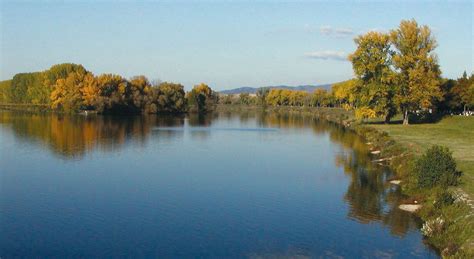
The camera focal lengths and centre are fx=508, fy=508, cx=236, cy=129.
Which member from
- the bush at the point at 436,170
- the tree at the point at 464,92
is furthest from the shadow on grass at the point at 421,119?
the bush at the point at 436,170

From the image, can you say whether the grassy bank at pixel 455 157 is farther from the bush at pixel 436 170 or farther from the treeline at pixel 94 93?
the treeline at pixel 94 93

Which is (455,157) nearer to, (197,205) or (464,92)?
(197,205)

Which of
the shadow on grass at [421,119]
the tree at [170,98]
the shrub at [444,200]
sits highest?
the tree at [170,98]

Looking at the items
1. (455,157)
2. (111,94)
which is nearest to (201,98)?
(111,94)

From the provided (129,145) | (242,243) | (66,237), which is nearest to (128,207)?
(66,237)

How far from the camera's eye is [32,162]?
44.4 metres

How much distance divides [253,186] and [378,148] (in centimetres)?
2493

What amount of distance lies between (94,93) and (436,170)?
348ft

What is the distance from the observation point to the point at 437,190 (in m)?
28.7

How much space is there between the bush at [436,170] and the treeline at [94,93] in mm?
100397

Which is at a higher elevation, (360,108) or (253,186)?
(360,108)

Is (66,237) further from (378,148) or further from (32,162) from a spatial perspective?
(378,148)

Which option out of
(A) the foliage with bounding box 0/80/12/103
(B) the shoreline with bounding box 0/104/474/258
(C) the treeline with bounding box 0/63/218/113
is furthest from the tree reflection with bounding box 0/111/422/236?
(A) the foliage with bounding box 0/80/12/103

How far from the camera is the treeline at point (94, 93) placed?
12544 cm
